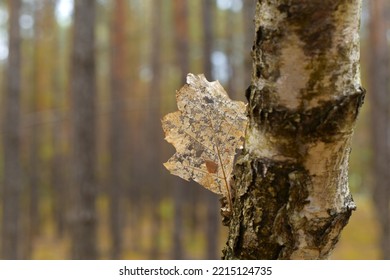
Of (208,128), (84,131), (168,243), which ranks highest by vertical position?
(208,128)

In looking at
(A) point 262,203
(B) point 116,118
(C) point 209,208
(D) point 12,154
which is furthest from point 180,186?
(A) point 262,203

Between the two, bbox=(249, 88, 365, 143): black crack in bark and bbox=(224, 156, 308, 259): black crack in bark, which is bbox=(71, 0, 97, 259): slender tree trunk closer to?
bbox=(224, 156, 308, 259): black crack in bark

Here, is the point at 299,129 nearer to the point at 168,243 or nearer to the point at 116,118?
the point at 116,118

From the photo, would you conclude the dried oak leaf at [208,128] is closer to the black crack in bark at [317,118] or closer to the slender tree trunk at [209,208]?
the black crack in bark at [317,118]

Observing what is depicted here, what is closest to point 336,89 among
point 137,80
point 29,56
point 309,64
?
point 309,64

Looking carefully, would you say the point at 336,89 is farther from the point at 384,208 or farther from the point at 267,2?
the point at 384,208

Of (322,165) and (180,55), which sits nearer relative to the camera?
(322,165)
